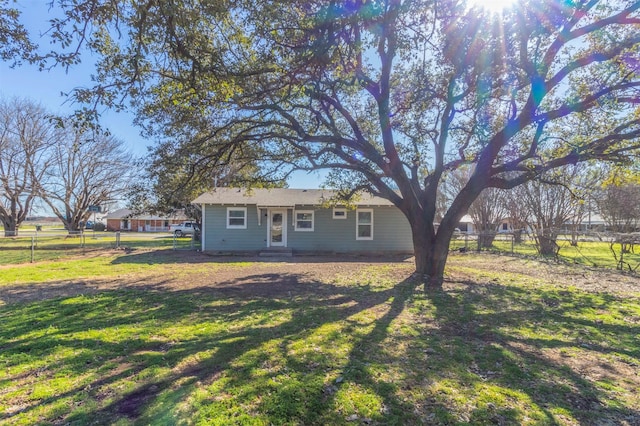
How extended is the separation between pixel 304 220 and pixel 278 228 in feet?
4.47

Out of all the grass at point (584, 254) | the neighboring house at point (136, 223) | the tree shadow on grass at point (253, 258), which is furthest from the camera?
the neighboring house at point (136, 223)

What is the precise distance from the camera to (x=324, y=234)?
658 inches

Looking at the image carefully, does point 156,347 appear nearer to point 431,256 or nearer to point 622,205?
point 431,256

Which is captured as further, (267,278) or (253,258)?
(253,258)

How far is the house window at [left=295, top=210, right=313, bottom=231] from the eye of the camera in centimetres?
1673

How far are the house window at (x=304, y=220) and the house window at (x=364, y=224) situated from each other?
7.67ft

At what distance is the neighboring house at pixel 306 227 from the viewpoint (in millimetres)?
16578

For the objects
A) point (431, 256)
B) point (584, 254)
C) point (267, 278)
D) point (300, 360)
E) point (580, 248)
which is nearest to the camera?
point (300, 360)

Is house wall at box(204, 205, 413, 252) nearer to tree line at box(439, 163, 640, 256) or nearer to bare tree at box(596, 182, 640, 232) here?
tree line at box(439, 163, 640, 256)

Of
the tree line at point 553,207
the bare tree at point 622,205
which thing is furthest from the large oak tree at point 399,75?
the bare tree at point 622,205

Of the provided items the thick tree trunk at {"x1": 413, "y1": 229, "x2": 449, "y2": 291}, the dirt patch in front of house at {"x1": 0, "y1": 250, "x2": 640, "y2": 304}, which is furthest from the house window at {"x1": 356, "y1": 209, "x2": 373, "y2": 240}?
the thick tree trunk at {"x1": 413, "y1": 229, "x2": 449, "y2": 291}

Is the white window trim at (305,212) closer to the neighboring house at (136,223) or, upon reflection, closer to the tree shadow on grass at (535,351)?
the tree shadow on grass at (535,351)

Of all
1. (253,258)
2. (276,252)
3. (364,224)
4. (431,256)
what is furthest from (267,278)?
(364,224)

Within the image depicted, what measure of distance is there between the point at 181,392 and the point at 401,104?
9.11 metres
